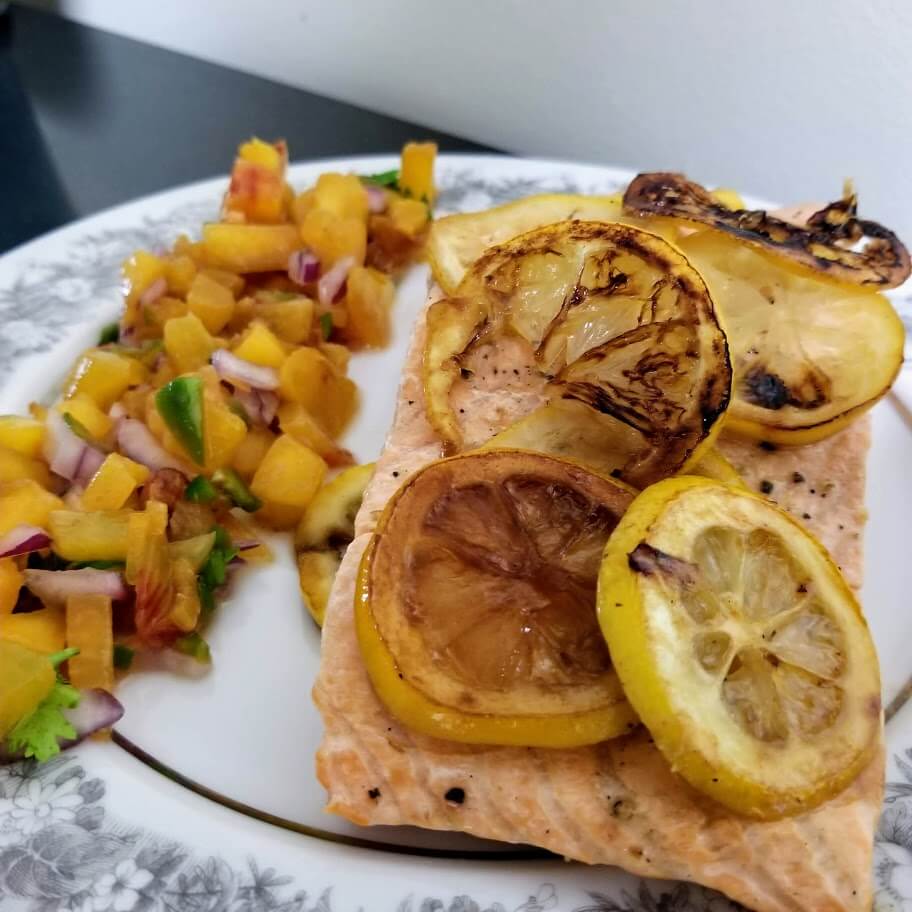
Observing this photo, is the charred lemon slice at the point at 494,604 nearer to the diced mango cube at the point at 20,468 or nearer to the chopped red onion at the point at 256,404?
the chopped red onion at the point at 256,404

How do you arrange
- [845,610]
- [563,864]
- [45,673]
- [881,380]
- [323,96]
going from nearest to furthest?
1. [845,610]
2. [563,864]
3. [45,673]
4. [881,380]
5. [323,96]

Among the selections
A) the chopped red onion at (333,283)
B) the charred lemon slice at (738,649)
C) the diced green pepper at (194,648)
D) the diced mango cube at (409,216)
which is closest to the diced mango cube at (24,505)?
the diced green pepper at (194,648)

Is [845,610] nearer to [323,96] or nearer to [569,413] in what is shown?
[569,413]

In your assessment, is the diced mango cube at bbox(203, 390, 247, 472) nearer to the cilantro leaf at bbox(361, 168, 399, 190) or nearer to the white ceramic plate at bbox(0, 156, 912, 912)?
the white ceramic plate at bbox(0, 156, 912, 912)

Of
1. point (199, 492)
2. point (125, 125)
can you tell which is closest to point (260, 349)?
point (199, 492)

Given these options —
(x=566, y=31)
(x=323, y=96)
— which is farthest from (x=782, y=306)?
(x=323, y=96)

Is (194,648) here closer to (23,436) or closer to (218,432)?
(218,432)
